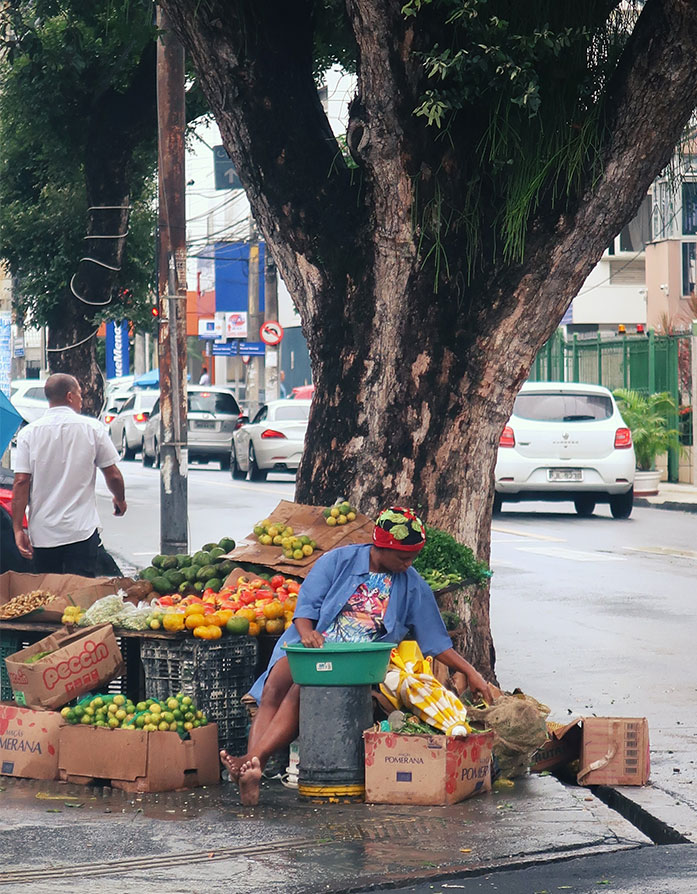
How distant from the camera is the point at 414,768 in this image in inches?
269

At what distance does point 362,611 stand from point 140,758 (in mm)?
1184

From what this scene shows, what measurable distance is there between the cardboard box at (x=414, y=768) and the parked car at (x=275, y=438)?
74.7 feet

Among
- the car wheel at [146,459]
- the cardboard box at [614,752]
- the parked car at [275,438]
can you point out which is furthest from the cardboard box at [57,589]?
the car wheel at [146,459]

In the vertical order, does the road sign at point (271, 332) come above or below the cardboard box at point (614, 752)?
above

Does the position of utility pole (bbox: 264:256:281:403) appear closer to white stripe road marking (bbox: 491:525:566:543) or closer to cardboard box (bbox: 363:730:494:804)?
white stripe road marking (bbox: 491:525:566:543)

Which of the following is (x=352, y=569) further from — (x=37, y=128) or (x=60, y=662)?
(x=37, y=128)

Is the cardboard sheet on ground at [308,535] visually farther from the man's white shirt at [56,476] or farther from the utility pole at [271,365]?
the utility pole at [271,365]

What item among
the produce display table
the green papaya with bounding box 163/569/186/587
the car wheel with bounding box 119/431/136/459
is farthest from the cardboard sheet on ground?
the car wheel with bounding box 119/431/136/459

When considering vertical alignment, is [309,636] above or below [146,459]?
above

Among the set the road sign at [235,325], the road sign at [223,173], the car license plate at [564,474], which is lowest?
the car license plate at [564,474]

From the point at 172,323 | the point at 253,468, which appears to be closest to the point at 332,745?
the point at 172,323

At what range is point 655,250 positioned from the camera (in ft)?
137

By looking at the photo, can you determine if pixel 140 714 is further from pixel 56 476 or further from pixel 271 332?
pixel 271 332

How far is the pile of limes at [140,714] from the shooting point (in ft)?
23.9
